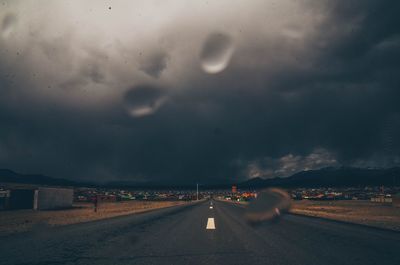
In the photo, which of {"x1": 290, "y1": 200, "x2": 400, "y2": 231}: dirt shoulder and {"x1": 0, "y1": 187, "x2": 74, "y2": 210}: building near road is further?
{"x1": 0, "y1": 187, "x2": 74, "y2": 210}: building near road

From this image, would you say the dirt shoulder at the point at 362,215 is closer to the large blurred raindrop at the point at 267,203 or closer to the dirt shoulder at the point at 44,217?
the large blurred raindrop at the point at 267,203

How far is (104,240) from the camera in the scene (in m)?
10.1

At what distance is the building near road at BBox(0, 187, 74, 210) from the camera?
42.8m

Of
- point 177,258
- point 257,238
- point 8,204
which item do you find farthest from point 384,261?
point 8,204

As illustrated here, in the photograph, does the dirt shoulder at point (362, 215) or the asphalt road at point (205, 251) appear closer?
the asphalt road at point (205, 251)

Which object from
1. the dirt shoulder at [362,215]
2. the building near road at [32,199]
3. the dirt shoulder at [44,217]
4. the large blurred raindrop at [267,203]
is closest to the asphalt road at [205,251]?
the dirt shoulder at [44,217]

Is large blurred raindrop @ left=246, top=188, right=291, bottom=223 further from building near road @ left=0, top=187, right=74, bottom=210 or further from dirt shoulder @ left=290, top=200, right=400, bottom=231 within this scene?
building near road @ left=0, top=187, right=74, bottom=210

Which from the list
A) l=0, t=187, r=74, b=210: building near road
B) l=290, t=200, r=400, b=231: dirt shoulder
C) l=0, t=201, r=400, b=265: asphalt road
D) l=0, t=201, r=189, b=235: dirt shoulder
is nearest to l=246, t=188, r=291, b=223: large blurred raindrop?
l=290, t=200, r=400, b=231: dirt shoulder

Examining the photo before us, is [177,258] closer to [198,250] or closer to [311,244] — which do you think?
[198,250]

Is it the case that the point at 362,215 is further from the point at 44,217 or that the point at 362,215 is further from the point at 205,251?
the point at 44,217

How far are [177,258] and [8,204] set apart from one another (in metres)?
45.2

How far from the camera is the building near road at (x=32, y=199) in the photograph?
141 feet

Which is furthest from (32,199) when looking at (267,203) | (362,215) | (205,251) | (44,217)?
(205,251)

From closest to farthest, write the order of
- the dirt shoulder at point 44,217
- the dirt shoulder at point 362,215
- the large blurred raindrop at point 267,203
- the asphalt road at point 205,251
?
the asphalt road at point 205,251, the dirt shoulder at point 44,217, the dirt shoulder at point 362,215, the large blurred raindrop at point 267,203
